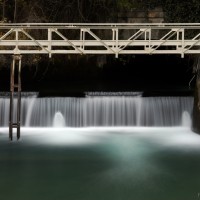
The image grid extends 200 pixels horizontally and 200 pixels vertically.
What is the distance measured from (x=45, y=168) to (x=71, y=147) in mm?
2533

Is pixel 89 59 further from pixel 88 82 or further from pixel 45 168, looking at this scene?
pixel 45 168

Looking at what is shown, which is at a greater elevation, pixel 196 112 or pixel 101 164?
pixel 196 112

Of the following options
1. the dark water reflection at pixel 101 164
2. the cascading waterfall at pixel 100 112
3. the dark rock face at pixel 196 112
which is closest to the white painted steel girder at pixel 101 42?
the dark water reflection at pixel 101 164

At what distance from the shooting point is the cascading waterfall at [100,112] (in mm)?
19578

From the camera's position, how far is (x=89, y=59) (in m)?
27.1

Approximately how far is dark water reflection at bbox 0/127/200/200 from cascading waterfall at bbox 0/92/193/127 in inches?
21.7

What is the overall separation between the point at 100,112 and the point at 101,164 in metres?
5.81

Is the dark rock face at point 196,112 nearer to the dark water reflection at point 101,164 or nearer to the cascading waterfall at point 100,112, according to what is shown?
the dark water reflection at point 101,164

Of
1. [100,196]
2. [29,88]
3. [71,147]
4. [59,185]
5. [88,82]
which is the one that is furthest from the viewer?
[88,82]

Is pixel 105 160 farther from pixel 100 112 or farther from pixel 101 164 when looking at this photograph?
pixel 100 112

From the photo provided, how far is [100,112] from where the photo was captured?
64.7 feet

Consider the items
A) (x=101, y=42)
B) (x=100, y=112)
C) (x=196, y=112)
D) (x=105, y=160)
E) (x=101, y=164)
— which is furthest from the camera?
(x=100, y=112)

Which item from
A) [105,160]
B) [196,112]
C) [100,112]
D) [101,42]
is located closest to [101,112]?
[100,112]

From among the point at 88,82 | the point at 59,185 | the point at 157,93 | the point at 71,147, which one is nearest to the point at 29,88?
the point at 88,82
